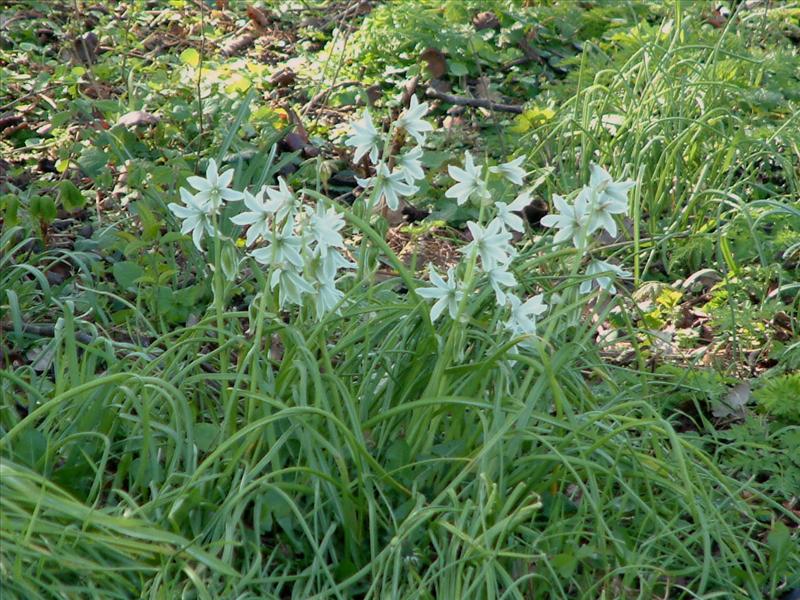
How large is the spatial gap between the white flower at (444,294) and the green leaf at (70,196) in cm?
153

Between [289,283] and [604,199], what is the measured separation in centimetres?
64

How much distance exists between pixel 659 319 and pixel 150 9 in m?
3.71

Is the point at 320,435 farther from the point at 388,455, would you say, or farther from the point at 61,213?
the point at 61,213

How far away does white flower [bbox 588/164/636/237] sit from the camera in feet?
6.91

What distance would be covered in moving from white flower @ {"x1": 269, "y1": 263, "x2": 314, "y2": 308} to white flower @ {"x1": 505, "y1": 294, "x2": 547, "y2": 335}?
40 cm

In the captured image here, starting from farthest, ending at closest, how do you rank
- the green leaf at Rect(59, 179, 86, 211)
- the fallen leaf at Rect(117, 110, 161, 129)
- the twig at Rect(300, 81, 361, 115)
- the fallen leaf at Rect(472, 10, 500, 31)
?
the fallen leaf at Rect(472, 10, 500, 31) < the twig at Rect(300, 81, 361, 115) < the fallen leaf at Rect(117, 110, 161, 129) < the green leaf at Rect(59, 179, 86, 211)

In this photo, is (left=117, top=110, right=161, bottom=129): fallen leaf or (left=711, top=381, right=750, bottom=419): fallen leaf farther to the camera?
(left=117, top=110, right=161, bottom=129): fallen leaf

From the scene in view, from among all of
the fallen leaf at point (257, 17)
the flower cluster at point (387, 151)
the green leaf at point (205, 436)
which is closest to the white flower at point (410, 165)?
the flower cluster at point (387, 151)

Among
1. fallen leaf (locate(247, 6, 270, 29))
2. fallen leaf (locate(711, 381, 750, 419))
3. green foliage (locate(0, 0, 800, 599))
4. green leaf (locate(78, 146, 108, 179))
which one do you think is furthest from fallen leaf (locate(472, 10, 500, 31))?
fallen leaf (locate(711, 381, 750, 419))

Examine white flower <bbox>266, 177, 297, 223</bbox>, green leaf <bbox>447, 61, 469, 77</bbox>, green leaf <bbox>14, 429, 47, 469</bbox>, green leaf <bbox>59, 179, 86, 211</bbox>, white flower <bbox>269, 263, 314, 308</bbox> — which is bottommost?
green leaf <bbox>447, 61, 469, 77</bbox>

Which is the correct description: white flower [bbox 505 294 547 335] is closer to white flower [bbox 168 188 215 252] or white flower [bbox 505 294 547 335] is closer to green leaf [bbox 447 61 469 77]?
white flower [bbox 168 188 215 252]

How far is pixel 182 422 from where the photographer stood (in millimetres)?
2236

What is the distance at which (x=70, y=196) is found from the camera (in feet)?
10.5

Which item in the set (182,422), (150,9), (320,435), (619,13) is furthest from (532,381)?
(150,9)
